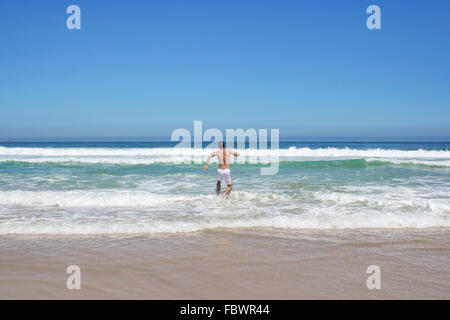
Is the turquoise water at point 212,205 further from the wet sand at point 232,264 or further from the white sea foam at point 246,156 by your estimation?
the white sea foam at point 246,156

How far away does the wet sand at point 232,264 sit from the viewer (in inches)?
135

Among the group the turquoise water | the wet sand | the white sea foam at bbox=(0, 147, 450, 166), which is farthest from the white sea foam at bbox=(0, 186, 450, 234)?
the white sea foam at bbox=(0, 147, 450, 166)

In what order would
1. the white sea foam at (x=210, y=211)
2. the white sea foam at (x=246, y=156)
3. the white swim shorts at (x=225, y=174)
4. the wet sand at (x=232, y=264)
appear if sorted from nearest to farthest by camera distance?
1. the wet sand at (x=232, y=264)
2. the white sea foam at (x=210, y=211)
3. the white swim shorts at (x=225, y=174)
4. the white sea foam at (x=246, y=156)

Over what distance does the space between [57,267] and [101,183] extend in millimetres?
7586

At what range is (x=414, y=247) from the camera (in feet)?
15.7

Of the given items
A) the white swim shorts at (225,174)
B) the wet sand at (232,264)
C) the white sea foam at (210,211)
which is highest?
the white swim shorts at (225,174)

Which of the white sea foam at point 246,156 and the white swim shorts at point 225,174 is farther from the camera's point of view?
the white sea foam at point 246,156

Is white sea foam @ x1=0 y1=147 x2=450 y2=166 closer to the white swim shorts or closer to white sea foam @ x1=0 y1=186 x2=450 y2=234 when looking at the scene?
the white swim shorts

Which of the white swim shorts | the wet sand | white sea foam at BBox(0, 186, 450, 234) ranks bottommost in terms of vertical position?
the wet sand

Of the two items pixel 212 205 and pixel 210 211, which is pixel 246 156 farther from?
pixel 210 211

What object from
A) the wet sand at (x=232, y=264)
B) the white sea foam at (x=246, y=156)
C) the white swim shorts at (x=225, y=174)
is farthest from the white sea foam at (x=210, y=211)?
the white sea foam at (x=246, y=156)

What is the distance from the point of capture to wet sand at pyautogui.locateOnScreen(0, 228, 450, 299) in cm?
343

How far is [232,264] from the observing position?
13.6 feet

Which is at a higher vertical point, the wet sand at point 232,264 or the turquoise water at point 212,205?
the turquoise water at point 212,205
